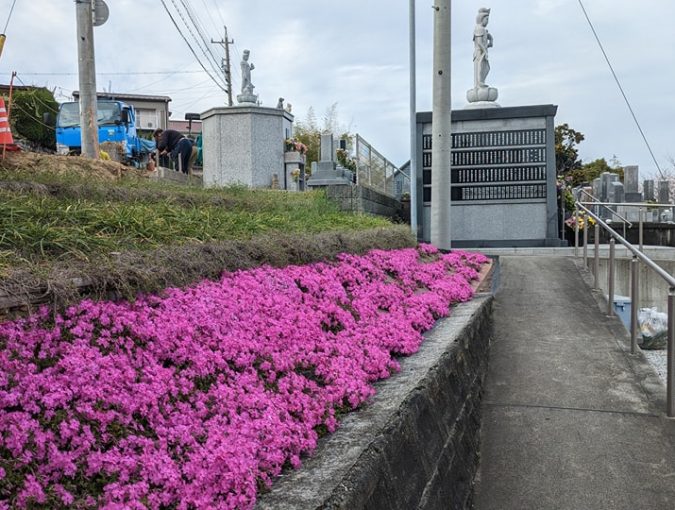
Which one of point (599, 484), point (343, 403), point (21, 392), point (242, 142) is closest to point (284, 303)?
point (343, 403)

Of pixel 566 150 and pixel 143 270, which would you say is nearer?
pixel 143 270

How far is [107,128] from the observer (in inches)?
798

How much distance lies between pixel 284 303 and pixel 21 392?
1972 millimetres

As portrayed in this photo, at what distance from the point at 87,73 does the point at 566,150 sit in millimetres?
38726

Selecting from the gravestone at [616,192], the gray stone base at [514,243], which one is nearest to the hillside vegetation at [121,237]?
the gray stone base at [514,243]

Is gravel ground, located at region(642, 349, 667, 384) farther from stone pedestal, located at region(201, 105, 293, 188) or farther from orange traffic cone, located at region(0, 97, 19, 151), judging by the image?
stone pedestal, located at region(201, 105, 293, 188)

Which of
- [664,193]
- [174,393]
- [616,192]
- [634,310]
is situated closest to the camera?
[174,393]

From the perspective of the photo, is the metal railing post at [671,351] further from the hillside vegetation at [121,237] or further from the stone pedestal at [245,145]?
the stone pedestal at [245,145]

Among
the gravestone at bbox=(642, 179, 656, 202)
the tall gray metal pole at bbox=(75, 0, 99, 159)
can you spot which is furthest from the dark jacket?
the gravestone at bbox=(642, 179, 656, 202)

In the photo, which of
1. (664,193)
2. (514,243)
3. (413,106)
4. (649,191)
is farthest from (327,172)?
(649,191)

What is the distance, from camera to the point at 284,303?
4.09 metres

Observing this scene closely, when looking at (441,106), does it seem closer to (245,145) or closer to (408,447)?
(408,447)

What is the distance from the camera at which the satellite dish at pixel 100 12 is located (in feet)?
35.1

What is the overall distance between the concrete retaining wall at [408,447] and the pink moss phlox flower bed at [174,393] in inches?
4.4
